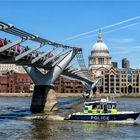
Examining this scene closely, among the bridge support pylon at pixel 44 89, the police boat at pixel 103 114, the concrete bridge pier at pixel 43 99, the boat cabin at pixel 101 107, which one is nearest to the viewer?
the police boat at pixel 103 114

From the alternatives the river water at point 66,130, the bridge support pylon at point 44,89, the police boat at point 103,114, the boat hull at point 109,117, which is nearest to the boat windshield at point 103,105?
the police boat at point 103,114

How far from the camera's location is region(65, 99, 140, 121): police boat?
208 feet

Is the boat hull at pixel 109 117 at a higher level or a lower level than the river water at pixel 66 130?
higher

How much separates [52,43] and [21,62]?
14.3 metres

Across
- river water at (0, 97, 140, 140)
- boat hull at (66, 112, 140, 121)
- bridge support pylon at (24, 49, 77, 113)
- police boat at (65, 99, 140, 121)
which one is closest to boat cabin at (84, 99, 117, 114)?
police boat at (65, 99, 140, 121)

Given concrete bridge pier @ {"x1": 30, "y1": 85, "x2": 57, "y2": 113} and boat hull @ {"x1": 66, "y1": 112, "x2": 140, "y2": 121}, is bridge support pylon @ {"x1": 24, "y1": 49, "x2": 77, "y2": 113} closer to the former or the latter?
concrete bridge pier @ {"x1": 30, "y1": 85, "x2": 57, "y2": 113}

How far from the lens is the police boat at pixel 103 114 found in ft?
208

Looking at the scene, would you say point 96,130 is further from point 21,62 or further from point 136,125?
point 21,62

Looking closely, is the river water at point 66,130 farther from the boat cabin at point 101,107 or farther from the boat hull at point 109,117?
the boat cabin at point 101,107

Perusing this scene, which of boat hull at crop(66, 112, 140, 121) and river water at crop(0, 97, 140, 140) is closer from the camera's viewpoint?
river water at crop(0, 97, 140, 140)

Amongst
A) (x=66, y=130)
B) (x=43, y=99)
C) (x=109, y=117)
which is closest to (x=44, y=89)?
(x=43, y=99)

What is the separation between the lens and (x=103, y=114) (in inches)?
2511

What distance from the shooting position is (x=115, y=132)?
52.6 meters

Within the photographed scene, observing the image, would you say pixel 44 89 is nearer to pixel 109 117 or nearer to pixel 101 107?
pixel 101 107
